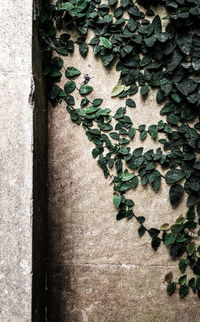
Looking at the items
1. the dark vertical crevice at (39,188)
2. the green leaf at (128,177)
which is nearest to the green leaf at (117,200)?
the green leaf at (128,177)

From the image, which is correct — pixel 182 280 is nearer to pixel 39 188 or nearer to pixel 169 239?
pixel 169 239

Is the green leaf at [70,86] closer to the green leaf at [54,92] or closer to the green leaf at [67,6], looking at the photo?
the green leaf at [54,92]

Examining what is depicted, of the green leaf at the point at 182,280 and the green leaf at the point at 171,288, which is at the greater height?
the green leaf at the point at 182,280

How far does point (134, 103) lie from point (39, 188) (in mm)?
766

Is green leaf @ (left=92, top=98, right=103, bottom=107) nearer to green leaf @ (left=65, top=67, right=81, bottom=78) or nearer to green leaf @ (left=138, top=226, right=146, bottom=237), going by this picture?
green leaf @ (left=65, top=67, right=81, bottom=78)

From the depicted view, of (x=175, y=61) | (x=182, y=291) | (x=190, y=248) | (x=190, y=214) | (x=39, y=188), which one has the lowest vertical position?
(x=182, y=291)

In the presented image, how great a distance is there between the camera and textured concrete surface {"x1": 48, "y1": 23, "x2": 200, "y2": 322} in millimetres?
2045

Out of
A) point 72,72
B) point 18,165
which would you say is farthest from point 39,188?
point 72,72

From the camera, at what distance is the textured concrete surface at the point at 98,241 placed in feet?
6.71

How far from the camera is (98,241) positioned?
2.06 metres

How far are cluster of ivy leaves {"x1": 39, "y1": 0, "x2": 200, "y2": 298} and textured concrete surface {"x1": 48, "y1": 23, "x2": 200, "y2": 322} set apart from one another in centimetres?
5

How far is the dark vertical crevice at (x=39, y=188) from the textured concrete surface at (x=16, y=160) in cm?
5

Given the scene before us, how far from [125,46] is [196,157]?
2.59ft

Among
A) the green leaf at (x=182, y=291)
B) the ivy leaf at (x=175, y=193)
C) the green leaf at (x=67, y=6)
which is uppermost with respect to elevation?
the green leaf at (x=67, y=6)
